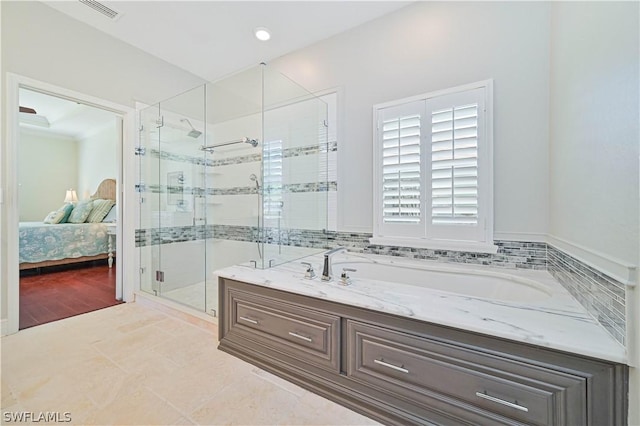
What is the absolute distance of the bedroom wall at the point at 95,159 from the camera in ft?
18.2

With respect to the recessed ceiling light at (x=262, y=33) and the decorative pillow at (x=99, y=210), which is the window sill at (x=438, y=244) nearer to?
the recessed ceiling light at (x=262, y=33)

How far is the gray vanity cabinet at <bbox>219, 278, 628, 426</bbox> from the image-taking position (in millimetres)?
896

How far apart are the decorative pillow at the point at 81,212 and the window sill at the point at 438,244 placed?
5211 millimetres

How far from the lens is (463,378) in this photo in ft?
3.50

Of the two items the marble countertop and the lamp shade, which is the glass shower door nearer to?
the marble countertop

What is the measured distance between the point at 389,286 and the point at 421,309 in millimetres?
331

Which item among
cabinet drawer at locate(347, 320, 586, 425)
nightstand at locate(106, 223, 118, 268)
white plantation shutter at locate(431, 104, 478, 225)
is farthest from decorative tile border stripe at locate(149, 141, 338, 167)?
nightstand at locate(106, 223, 118, 268)

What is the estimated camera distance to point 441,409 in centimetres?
111

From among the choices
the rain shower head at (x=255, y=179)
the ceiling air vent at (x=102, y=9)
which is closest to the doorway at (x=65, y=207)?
the ceiling air vent at (x=102, y=9)

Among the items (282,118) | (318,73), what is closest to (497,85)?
(318,73)

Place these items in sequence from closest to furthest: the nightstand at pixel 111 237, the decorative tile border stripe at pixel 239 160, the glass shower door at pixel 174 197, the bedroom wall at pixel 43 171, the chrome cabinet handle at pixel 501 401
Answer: the chrome cabinet handle at pixel 501 401, the decorative tile border stripe at pixel 239 160, the glass shower door at pixel 174 197, the nightstand at pixel 111 237, the bedroom wall at pixel 43 171

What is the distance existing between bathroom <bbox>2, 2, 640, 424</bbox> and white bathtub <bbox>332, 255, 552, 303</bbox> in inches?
5.9

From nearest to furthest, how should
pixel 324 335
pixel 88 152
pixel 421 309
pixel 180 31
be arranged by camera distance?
pixel 421 309 < pixel 324 335 < pixel 180 31 < pixel 88 152

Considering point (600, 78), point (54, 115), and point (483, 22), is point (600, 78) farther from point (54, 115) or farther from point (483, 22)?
point (54, 115)
